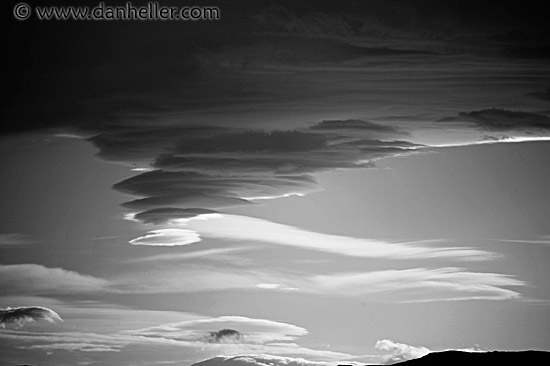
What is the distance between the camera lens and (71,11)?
22.3m

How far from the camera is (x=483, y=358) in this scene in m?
29.5

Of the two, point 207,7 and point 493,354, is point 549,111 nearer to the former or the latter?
point 493,354

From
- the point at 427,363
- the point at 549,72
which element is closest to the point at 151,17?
the point at 549,72

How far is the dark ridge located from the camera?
2834 centimetres

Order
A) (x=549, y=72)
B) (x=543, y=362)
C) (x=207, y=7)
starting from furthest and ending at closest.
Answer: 1. (x=543, y=362)
2. (x=549, y=72)
3. (x=207, y=7)

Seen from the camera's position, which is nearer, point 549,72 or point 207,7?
point 207,7

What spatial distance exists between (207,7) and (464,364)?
17619 millimetres

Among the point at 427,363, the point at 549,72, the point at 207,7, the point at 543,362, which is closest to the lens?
Answer: the point at 207,7

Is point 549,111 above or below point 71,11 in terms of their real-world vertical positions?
below

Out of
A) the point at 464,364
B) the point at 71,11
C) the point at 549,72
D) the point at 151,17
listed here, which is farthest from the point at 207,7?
the point at 464,364

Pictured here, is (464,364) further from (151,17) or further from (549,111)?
(151,17)

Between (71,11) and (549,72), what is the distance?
50.4 feet

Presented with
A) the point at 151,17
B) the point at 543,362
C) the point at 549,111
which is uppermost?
the point at 151,17

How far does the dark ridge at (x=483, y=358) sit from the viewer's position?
28344 millimetres
